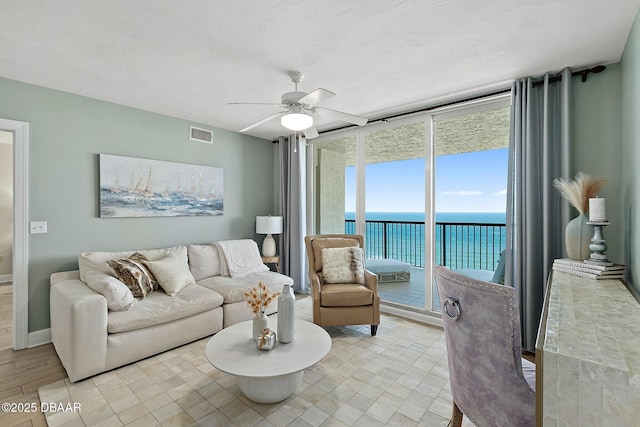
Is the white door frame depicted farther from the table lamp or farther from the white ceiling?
the table lamp

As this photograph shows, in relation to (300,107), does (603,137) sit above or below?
below

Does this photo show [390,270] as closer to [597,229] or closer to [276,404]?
[597,229]

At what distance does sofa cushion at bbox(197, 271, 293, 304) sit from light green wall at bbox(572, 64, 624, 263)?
127 inches

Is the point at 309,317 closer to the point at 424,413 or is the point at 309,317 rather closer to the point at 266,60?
the point at 424,413

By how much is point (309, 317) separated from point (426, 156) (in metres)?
2.38

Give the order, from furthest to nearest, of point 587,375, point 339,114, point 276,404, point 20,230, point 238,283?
point 238,283
point 20,230
point 339,114
point 276,404
point 587,375

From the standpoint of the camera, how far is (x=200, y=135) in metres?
4.16

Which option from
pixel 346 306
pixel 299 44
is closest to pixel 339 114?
pixel 299 44

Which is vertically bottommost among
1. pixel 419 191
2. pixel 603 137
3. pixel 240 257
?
pixel 240 257

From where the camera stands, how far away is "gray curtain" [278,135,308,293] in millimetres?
4676

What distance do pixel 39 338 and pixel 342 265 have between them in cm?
309

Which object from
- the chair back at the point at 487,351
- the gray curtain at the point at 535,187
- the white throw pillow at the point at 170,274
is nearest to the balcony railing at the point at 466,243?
the gray curtain at the point at 535,187

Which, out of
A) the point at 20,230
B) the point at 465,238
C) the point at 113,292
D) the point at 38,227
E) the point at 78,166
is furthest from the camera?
the point at 465,238

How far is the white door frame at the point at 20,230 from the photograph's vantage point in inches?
108
